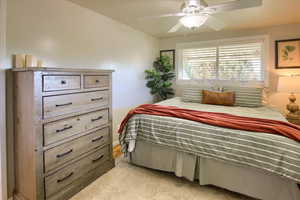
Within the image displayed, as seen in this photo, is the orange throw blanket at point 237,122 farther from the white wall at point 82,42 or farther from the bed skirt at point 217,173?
the white wall at point 82,42

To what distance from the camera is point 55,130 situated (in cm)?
181

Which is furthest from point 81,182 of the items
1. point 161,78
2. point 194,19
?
point 161,78

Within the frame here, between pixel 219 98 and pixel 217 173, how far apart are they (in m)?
Result: 1.58

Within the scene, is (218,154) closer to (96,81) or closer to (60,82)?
(96,81)

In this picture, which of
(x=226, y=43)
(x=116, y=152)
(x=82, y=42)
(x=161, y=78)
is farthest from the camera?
(x=161, y=78)

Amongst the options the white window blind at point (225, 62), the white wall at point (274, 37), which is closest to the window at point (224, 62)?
the white window blind at point (225, 62)

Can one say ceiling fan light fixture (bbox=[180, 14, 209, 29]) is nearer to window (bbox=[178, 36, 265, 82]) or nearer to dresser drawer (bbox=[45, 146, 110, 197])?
dresser drawer (bbox=[45, 146, 110, 197])

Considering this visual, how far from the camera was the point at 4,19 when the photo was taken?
1748mm

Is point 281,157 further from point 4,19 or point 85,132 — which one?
point 4,19

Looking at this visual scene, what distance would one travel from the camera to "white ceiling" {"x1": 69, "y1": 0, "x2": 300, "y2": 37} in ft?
8.30

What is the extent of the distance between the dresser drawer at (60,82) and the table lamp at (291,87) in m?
3.24

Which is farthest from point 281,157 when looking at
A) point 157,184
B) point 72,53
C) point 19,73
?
point 72,53

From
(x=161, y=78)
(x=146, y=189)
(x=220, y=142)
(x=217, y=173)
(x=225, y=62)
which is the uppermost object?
(x=225, y=62)

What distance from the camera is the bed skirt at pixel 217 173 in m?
1.78
